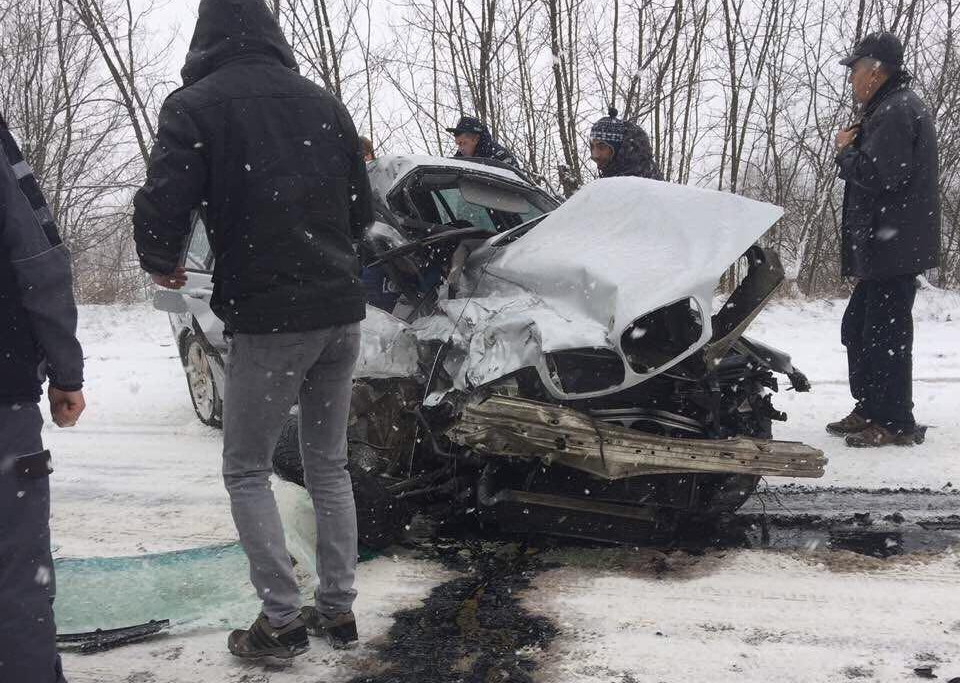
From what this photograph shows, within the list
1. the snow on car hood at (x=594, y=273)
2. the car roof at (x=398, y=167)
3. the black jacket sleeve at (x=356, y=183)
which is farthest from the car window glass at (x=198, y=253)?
the black jacket sleeve at (x=356, y=183)

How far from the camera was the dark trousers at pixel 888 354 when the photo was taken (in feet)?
15.4

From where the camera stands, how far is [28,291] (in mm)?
1936

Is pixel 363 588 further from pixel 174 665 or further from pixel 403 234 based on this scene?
pixel 403 234

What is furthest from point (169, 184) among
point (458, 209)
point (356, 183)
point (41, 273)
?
point (458, 209)

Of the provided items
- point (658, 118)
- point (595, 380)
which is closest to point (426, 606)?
point (595, 380)

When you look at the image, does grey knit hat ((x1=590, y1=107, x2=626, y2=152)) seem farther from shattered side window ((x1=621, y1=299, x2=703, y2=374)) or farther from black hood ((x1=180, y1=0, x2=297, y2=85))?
black hood ((x1=180, y1=0, x2=297, y2=85))

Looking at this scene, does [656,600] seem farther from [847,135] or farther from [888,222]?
[847,135]

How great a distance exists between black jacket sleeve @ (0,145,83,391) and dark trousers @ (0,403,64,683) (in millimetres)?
153

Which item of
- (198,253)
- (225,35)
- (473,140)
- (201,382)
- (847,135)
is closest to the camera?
(225,35)

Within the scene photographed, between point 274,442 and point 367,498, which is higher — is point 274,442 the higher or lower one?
the higher one

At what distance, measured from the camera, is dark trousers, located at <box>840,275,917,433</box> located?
15.4 ft

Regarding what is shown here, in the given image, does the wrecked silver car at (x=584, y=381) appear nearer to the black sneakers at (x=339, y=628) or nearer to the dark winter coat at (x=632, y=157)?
the black sneakers at (x=339, y=628)

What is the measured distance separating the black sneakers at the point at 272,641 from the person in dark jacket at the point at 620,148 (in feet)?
12.8

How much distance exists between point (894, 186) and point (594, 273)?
2.49 metres
